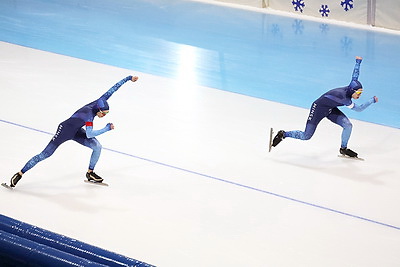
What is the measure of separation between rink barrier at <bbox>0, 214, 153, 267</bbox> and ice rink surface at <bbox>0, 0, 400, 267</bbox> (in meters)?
2.93

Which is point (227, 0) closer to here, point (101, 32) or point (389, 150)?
point (101, 32)

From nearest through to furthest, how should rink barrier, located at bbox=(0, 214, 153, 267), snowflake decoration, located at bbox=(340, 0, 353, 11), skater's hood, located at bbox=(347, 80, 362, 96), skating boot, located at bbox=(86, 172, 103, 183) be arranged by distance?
rink barrier, located at bbox=(0, 214, 153, 267)
skating boot, located at bbox=(86, 172, 103, 183)
skater's hood, located at bbox=(347, 80, 362, 96)
snowflake decoration, located at bbox=(340, 0, 353, 11)

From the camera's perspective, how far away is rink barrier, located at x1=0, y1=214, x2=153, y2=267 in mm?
2668

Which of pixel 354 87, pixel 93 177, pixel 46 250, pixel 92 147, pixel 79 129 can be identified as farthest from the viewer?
pixel 354 87

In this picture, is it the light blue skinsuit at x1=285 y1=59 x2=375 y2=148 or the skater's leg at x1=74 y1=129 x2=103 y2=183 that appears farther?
the light blue skinsuit at x1=285 y1=59 x2=375 y2=148

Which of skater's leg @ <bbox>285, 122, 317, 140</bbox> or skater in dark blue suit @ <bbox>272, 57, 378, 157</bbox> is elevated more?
skater in dark blue suit @ <bbox>272, 57, 378, 157</bbox>

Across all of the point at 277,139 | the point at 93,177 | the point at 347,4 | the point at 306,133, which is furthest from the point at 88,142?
the point at 347,4

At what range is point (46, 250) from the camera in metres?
2.70

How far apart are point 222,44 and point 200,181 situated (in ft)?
25.6

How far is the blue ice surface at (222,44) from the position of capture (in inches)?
498

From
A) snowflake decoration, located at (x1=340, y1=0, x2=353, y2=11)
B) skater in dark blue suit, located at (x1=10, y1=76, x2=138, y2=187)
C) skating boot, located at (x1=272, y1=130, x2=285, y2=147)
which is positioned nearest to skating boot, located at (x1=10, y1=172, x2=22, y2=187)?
skater in dark blue suit, located at (x1=10, y1=76, x2=138, y2=187)

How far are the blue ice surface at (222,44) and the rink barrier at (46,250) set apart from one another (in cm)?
870

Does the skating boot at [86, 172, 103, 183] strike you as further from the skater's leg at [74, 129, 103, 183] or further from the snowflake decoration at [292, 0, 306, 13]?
the snowflake decoration at [292, 0, 306, 13]

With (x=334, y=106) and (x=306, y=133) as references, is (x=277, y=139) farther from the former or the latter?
(x=334, y=106)
